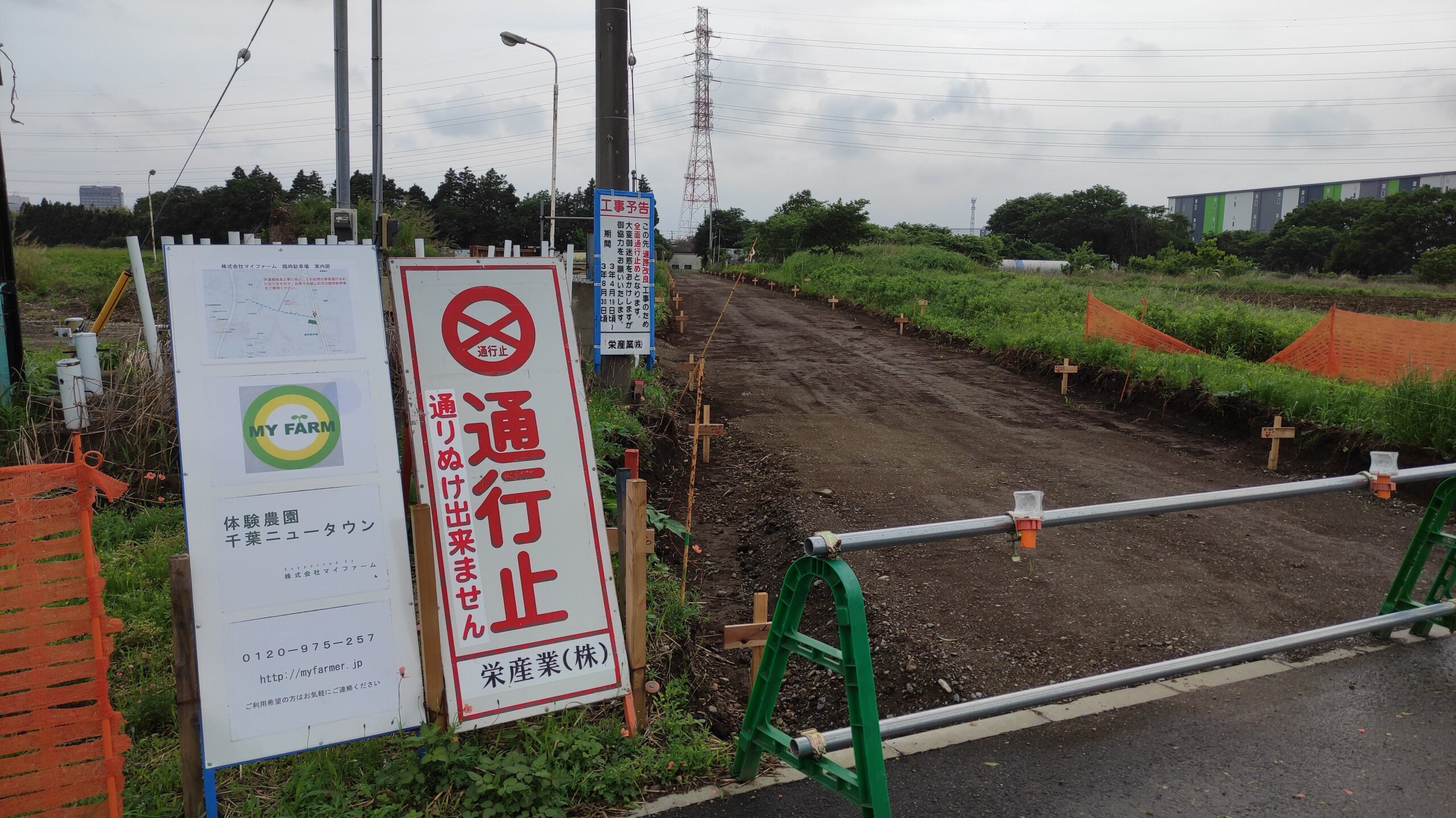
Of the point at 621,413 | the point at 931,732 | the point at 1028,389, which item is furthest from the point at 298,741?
the point at 1028,389

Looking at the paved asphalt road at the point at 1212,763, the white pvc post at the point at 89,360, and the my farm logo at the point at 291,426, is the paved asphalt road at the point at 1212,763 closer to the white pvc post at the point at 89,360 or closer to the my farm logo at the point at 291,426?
the my farm logo at the point at 291,426

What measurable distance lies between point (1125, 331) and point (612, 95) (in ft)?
31.8

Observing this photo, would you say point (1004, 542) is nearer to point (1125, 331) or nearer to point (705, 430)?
point (705, 430)

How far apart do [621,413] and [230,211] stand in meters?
28.9

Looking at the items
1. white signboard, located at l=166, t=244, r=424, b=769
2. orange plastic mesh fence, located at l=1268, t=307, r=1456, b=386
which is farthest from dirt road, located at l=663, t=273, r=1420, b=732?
orange plastic mesh fence, located at l=1268, t=307, r=1456, b=386

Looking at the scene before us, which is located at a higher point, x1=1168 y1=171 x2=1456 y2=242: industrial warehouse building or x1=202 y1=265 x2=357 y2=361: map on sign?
x1=1168 y1=171 x2=1456 y2=242: industrial warehouse building

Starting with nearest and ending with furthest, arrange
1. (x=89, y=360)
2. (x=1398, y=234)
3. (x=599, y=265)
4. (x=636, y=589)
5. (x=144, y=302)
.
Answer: (x=636, y=589)
(x=89, y=360)
(x=144, y=302)
(x=599, y=265)
(x=1398, y=234)

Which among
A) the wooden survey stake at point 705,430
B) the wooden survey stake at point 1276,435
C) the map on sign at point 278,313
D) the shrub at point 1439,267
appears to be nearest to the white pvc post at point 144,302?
the map on sign at point 278,313

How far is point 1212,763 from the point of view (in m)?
3.63

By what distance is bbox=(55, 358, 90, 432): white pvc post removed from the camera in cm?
575

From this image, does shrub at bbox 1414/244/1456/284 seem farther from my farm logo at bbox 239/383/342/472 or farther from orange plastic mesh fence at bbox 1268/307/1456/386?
my farm logo at bbox 239/383/342/472

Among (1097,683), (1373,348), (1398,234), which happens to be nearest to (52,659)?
(1097,683)

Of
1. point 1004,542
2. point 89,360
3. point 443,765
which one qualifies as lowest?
point 1004,542

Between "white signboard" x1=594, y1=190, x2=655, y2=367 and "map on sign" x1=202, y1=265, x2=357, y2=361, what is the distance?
7247mm
